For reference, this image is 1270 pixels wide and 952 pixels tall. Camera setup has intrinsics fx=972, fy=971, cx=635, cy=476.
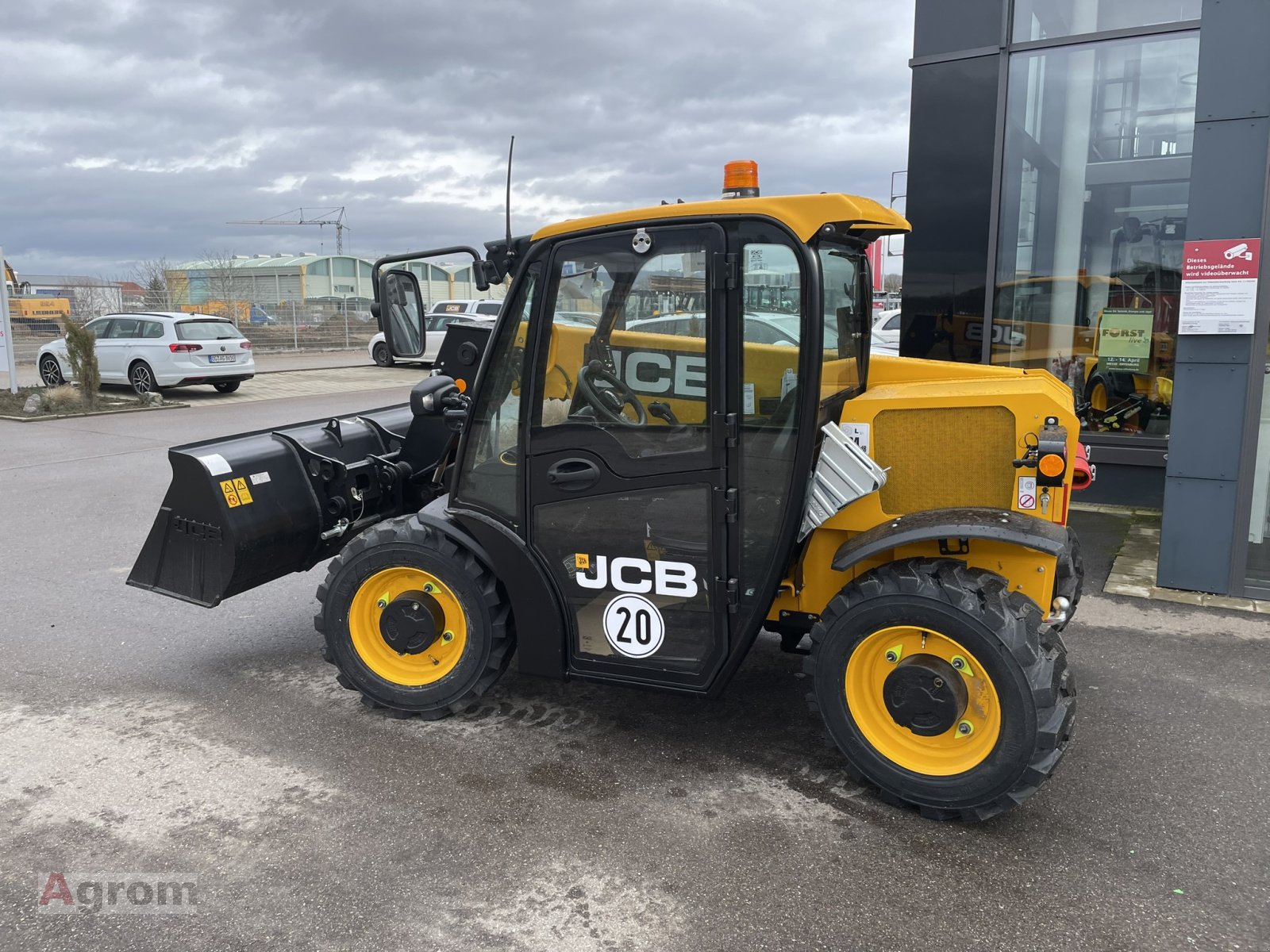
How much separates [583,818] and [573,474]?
3.87 ft

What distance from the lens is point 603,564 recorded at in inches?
140

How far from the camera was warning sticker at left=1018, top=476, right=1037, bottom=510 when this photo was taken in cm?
338

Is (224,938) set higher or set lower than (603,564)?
lower

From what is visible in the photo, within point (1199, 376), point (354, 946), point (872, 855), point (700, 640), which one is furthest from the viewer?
point (1199, 376)

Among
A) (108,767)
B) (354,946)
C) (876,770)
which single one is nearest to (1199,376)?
(876,770)

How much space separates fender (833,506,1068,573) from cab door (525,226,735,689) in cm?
46

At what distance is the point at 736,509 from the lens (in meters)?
3.34

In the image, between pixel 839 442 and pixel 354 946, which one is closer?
pixel 354 946

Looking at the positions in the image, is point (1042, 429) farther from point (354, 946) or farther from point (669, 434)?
point (354, 946)

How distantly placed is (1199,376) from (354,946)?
5.36 m

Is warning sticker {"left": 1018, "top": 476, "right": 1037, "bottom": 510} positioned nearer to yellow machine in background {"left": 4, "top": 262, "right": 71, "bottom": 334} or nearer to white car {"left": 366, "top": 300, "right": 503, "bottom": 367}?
white car {"left": 366, "top": 300, "right": 503, "bottom": 367}

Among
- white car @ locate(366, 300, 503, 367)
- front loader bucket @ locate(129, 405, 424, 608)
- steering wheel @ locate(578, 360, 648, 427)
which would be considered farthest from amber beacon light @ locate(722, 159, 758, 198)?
white car @ locate(366, 300, 503, 367)

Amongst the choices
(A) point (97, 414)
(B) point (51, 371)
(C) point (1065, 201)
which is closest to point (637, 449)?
(C) point (1065, 201)

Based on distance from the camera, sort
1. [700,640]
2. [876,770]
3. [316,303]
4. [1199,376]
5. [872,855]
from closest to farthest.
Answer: [872,855] < [876,770] < [700,640] < [1199,376] < [316,303]
